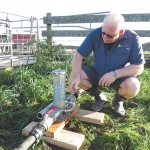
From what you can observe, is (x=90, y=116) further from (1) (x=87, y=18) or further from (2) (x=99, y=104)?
(1) (x=87, y=18)

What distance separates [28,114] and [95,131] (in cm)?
89

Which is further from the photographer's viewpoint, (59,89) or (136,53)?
(136,53)

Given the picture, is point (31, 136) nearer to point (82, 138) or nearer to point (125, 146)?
point (82, 138)

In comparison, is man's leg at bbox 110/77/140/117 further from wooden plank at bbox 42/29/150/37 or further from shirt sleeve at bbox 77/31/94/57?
wooden plank at bbox 42/29/150/37

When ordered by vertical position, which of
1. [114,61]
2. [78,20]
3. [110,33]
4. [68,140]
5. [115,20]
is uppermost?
[78,20]

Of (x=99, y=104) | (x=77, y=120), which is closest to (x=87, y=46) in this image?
(x=99, y=104)

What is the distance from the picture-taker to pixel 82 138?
211 centimetres

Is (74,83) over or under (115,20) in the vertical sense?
under

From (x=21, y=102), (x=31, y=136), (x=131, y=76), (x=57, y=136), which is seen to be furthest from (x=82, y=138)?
(x=21, y=102)

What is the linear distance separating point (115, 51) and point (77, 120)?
3.31ft

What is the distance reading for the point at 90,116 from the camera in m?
2.51

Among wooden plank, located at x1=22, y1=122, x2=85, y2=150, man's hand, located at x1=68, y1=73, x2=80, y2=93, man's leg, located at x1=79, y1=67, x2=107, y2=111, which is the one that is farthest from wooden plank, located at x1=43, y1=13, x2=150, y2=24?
wooden plank, located at x1=22, y1=122, x2=85, y2=150

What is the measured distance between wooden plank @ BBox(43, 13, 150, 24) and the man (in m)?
2.66

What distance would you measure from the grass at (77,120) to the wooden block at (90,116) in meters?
0.06
